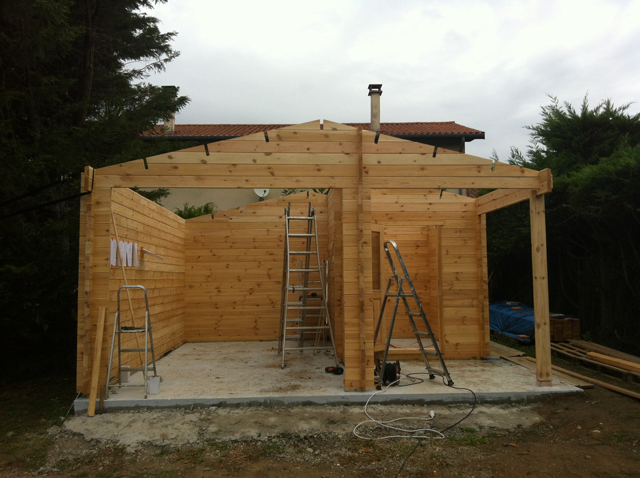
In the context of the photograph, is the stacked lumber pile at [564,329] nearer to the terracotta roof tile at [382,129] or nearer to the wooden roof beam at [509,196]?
the wooden roof beam at [509,196]

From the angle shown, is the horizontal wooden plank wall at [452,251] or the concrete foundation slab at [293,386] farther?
the horizontal wooden plank wall at [452,251]

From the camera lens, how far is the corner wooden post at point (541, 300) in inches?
201

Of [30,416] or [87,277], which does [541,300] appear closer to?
[87,277]

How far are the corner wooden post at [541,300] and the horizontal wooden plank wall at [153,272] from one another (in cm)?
483

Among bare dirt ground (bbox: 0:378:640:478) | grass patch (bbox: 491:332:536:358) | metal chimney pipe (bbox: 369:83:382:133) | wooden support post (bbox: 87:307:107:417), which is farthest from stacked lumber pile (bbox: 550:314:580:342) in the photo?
metal chimney pipe (bbox: 369:83:382:133)

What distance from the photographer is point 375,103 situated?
13156 mm

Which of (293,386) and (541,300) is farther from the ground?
(541,300)

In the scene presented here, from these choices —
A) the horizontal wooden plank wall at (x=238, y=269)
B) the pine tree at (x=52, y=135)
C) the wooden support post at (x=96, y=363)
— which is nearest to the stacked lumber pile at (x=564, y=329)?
the horizontal wooden plank wall at (x=238, y=269)

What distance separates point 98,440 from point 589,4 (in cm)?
820

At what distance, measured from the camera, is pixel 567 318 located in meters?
8.00

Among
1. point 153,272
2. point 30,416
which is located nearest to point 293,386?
point 30,416

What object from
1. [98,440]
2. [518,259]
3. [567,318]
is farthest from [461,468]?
[518,259]

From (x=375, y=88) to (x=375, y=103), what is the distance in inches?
20.0

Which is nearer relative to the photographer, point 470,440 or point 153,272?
point 470,440
